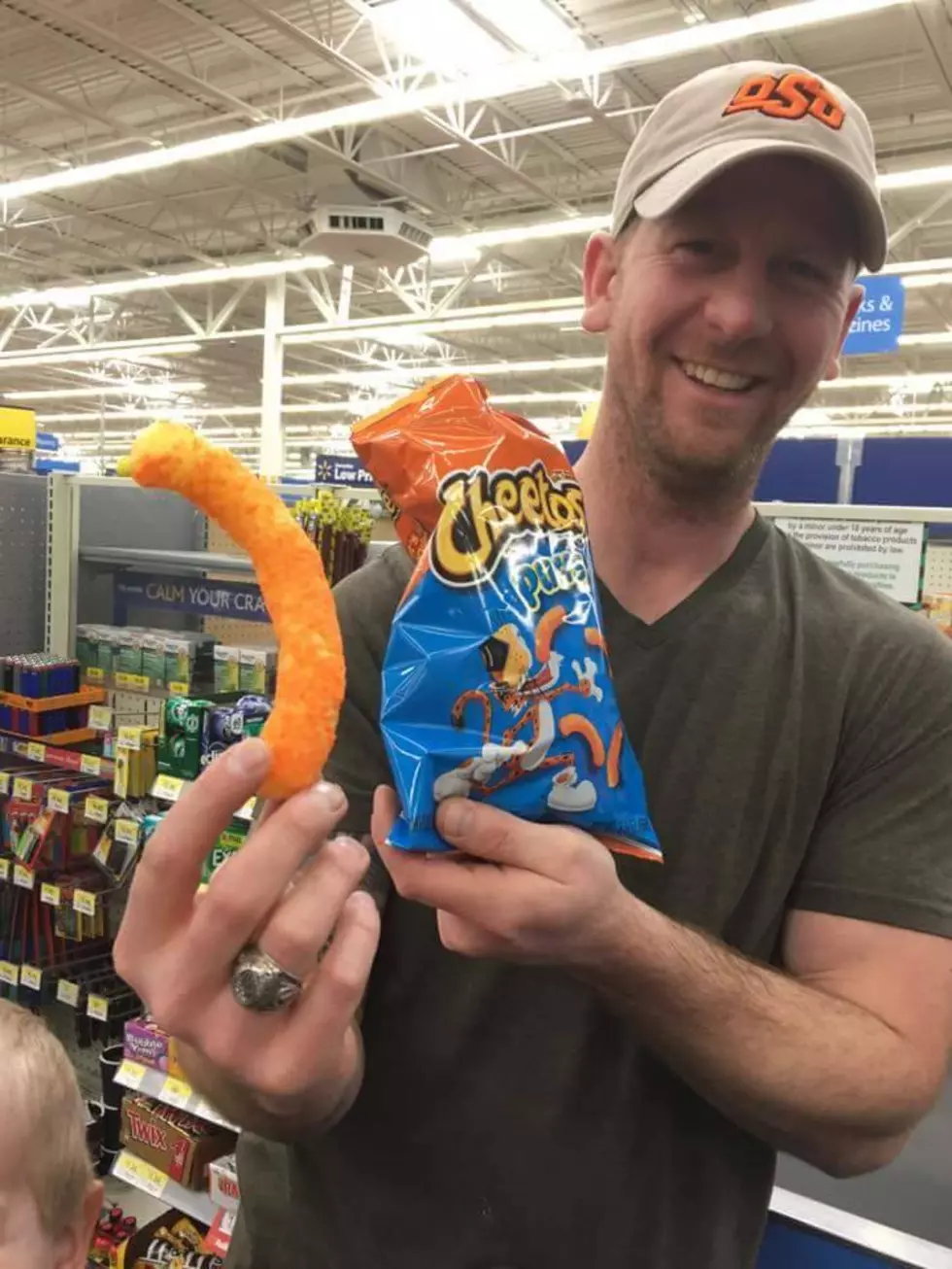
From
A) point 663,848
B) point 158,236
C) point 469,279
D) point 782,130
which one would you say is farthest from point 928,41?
point 158,236

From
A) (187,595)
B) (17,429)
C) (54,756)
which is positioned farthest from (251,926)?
(17,429)

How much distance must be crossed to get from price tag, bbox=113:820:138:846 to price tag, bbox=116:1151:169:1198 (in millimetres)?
933

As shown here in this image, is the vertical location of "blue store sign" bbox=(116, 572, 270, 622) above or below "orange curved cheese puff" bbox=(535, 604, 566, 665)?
below

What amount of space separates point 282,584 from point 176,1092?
2362 millimetres

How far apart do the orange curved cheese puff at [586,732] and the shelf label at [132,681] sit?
2602 millimetres

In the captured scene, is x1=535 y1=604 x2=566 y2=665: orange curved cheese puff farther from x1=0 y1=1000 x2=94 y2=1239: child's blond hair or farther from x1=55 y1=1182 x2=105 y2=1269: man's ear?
x1=55 y1=1182 x2=105 y2=1269: man's ear

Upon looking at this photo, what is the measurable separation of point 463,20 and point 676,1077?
23.4ft

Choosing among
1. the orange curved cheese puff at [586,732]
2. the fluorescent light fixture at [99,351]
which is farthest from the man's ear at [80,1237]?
the fluorescent light fixture at [99,351]

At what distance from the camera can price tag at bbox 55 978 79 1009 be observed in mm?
3161

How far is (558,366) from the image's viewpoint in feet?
49.6

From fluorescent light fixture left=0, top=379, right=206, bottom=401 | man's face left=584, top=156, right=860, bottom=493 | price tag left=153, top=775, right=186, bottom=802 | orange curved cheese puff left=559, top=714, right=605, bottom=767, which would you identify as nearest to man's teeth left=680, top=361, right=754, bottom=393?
man's face left=584, top=156, right=860, bottom=493

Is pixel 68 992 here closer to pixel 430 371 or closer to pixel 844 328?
pixel 844 328

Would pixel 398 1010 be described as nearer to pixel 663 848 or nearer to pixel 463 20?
pixel 663 848

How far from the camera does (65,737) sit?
3207mm
